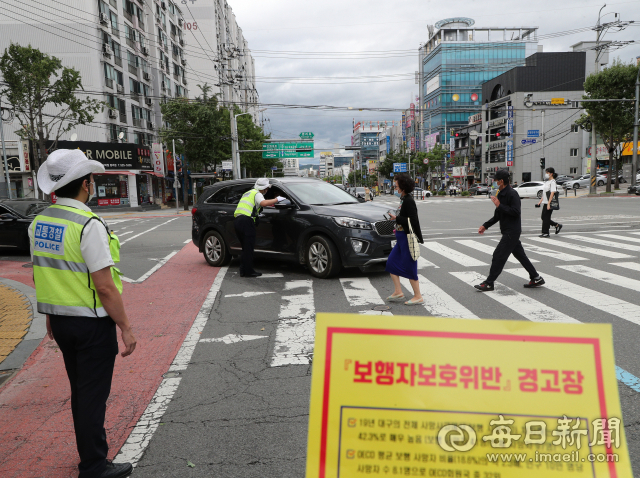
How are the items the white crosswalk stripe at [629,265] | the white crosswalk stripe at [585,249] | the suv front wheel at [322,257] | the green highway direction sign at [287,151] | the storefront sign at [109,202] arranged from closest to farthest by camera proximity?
the suv front wheel at [322,257] → the white crosswalk stripe at [629,265] → the white crosswalk stripe at [585,249] → the storefront sign at [109,202] → the green highway direction sign at [287,151]

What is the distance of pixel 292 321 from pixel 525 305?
3097 millimetres

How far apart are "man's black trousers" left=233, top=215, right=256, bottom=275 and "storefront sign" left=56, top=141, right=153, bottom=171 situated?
33.4 m

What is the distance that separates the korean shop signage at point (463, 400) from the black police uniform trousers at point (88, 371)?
1.67 metres

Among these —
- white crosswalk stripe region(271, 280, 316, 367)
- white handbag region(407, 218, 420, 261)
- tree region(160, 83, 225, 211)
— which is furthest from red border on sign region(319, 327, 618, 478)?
tree region(160, 83, 225, 211)

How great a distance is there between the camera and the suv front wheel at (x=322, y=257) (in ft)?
28.3

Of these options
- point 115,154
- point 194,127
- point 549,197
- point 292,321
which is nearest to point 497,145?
point 194,127

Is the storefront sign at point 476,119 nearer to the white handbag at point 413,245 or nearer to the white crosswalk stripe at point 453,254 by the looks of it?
the white crosswalk stripe at point 453,254

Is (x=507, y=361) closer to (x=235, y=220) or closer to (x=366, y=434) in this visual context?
(x=366, y=434)

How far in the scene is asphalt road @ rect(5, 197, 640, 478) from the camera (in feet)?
10.8

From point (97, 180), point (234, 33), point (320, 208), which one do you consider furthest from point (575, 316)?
point (234, 33)

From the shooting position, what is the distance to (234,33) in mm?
113875

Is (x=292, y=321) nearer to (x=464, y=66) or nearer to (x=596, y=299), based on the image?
(x=596, y=299)

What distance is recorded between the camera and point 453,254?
11445 mm

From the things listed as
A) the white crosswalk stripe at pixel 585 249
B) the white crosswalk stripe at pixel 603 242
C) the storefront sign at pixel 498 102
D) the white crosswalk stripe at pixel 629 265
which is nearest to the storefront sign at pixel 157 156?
the white crosswalk stripe at pixel 585 249
